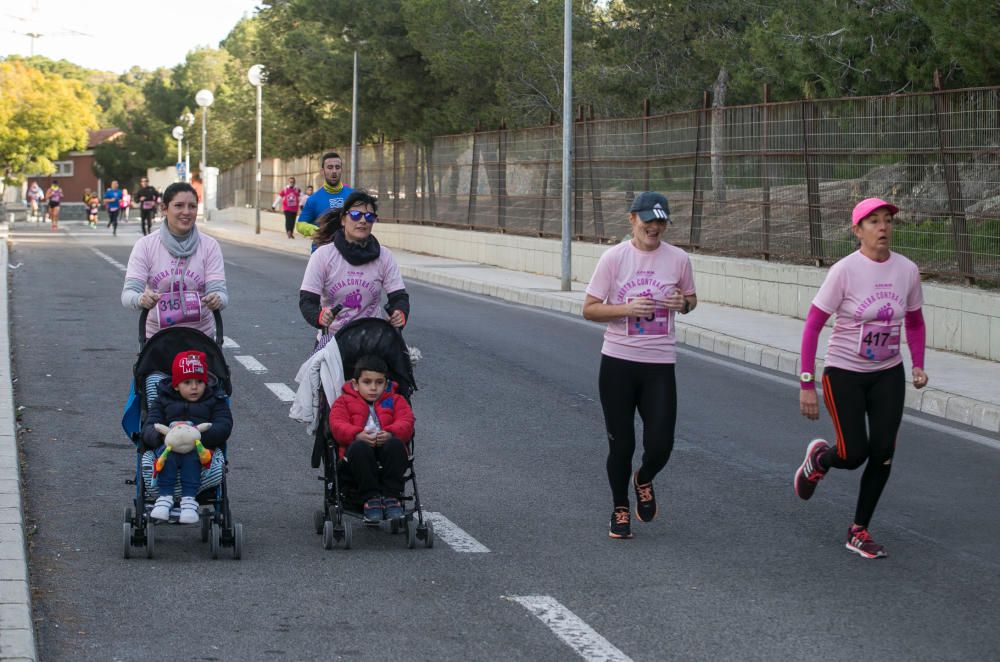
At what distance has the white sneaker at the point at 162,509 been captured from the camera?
284 inches

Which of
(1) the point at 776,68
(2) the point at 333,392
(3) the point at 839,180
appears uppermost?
(1) the point at 776,68

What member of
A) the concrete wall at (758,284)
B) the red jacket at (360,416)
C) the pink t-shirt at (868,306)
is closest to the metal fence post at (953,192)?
the concrete wall at (758,284)

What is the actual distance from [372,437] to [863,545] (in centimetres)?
241

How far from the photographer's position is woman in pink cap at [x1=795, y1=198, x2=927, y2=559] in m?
7.51

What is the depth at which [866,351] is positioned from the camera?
7.53m

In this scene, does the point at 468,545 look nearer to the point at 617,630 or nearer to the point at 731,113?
the point at 617,630

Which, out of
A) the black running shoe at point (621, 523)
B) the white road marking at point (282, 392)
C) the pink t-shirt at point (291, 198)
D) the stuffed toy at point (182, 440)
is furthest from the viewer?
the pink t-shirt at point (291, 198)

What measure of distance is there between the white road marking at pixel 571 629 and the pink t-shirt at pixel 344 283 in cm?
223

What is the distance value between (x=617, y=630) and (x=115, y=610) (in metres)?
2.04

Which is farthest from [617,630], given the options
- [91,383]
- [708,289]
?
[708,289]

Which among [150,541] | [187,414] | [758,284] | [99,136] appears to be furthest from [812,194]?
[99,136]

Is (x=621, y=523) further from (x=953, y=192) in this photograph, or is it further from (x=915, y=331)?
(x=953, y=192)

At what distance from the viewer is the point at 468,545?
764 centimetres

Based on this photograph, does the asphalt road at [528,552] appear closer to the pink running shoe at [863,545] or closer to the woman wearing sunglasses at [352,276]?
the pink running shoe at [863,545]
